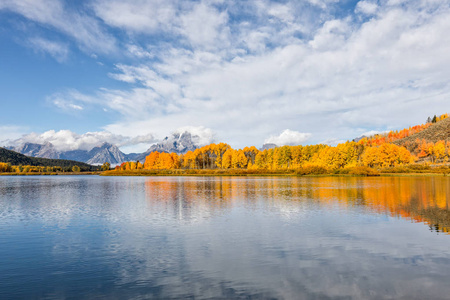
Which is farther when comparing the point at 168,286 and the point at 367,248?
the point at 367,248

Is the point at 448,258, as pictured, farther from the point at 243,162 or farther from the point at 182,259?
the point at 243,162

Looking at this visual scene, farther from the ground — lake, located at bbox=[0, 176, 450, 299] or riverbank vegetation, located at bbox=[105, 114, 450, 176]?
riverbank vegetation, located at bbox=[105, 114, 450, 176]

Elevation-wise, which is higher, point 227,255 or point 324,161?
point 324,161

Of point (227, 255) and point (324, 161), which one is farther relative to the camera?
point (324, 161)

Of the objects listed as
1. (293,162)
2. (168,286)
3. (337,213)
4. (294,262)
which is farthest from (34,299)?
(293,162)

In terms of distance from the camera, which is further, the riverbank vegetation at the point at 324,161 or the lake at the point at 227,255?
the riverbank vegetation at the point at 324,161

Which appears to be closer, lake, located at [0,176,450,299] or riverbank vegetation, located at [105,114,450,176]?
lake, located at [0,176,450,299]

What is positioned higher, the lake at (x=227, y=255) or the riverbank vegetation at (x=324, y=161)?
the riverbank vegetation at (x=324, y=161)

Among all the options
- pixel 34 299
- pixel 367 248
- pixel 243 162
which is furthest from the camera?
pixel 243 162

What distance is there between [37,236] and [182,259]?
1251 centimetres

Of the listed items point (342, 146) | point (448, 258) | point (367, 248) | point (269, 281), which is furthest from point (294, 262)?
point (342, 146)

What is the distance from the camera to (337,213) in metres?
30.1

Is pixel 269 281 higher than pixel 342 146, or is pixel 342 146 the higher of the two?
pixel 342 146

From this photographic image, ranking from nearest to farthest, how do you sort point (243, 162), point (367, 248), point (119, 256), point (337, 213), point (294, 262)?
point (294, 262)
point (119, 256)
point (367, 248)
point (337, 213)
point (243, 162)
